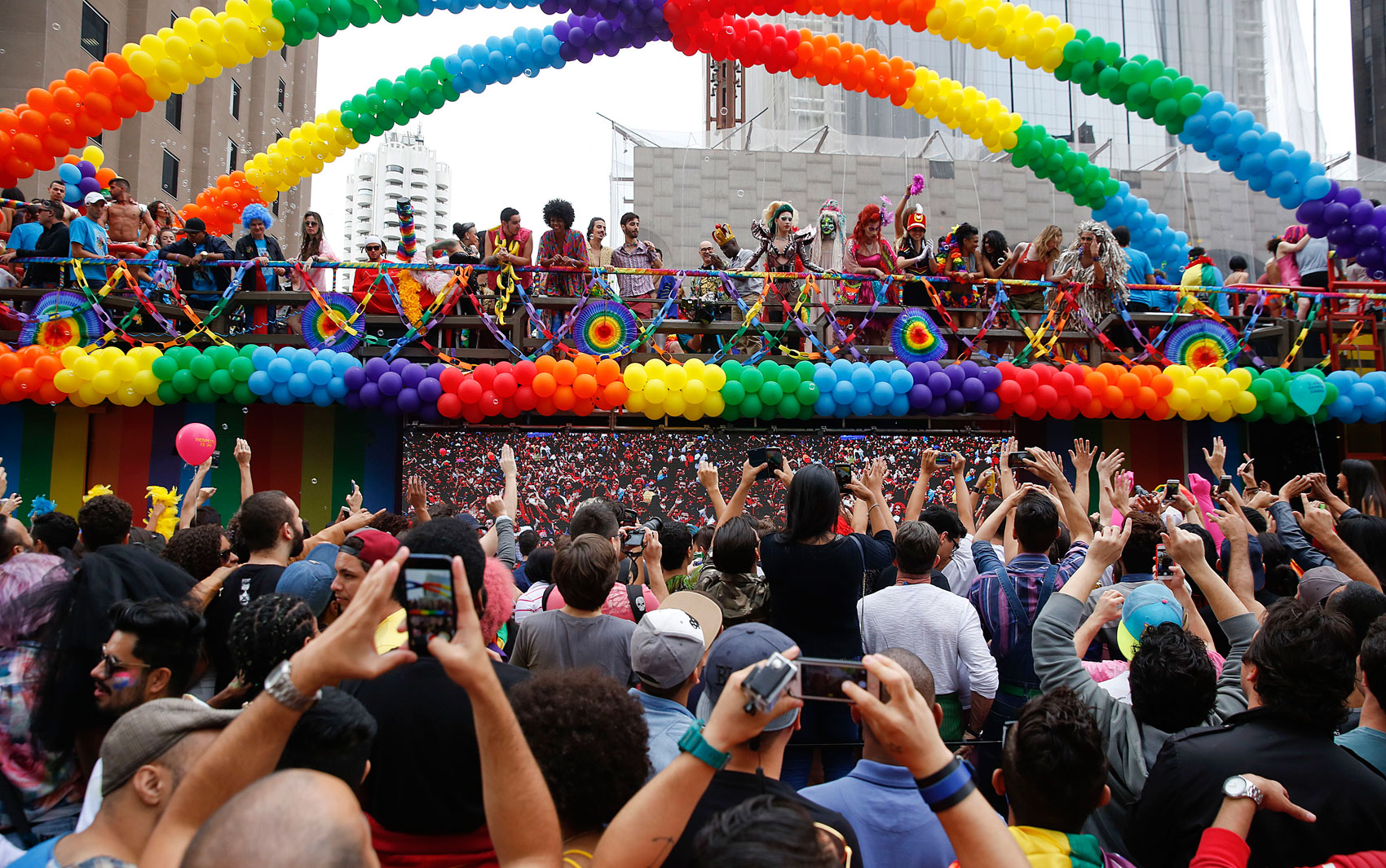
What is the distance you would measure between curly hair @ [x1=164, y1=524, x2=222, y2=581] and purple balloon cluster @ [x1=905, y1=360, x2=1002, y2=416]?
6485 millimetres

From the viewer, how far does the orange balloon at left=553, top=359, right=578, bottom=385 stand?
847cm

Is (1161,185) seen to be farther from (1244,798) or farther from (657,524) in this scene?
(1244,798)

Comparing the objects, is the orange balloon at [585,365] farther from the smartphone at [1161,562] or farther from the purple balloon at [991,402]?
the smartphone at [1161,562]

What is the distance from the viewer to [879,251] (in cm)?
958

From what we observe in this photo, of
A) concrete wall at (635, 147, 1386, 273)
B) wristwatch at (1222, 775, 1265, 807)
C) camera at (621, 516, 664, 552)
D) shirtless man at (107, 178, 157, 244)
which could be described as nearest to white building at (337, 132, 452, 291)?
concrete wall at (635, 147, 1386, 273)

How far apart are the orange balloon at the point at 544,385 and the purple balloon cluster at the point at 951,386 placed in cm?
351

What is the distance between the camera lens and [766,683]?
1615 mm

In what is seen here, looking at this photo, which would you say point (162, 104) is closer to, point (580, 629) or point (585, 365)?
point (585, 365)

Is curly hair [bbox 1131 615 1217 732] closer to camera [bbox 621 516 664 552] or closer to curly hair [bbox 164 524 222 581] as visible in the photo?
camera [bbox 621 516 664 552]

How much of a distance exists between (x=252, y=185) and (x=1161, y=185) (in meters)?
16.4

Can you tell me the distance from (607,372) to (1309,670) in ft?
22.5

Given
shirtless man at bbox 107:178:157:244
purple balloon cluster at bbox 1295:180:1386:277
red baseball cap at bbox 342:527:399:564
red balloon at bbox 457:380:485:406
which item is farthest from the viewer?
purple balloon cluster at bbox 1295:180:1386:277

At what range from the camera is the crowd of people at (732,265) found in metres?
9.05

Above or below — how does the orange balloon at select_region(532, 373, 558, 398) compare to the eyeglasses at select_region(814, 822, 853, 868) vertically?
above
